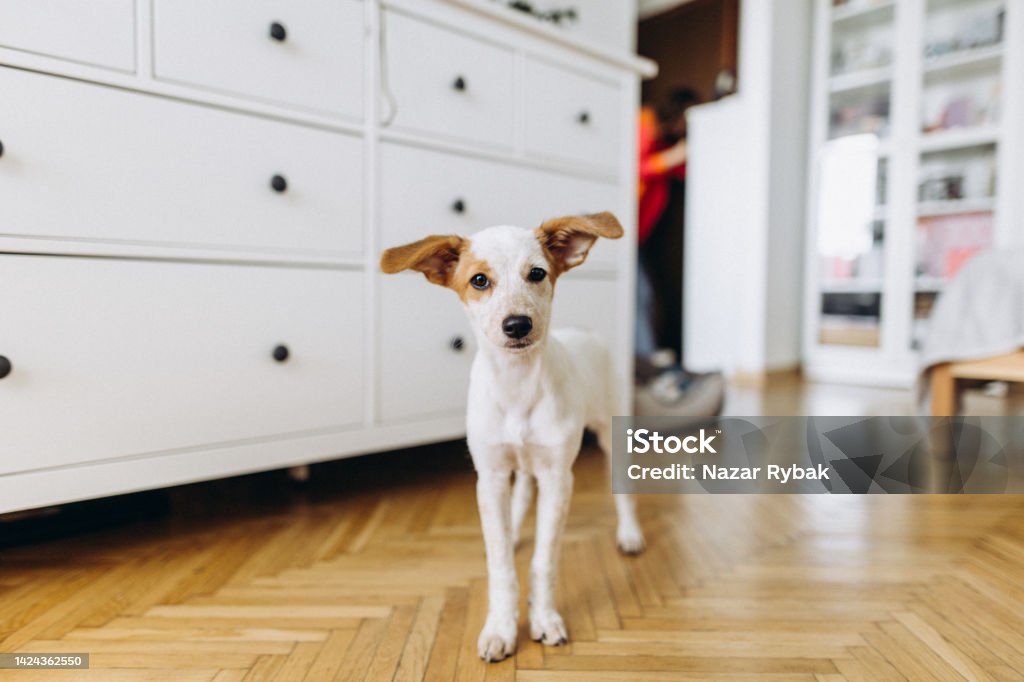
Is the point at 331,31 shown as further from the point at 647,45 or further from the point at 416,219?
the point at 647,45

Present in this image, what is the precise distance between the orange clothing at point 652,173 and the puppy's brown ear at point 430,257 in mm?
3578

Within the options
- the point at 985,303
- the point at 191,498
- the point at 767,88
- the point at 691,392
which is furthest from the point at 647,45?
the point at 191,498

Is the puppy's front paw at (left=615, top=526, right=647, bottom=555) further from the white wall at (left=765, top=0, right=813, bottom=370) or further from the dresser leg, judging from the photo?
the white wall at (left=765, top=0, right=813, bottom=370)

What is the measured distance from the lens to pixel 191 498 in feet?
5.85

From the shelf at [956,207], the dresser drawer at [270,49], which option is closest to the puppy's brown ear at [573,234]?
the dresser drawer at [270,49]

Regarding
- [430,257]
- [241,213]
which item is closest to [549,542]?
[430,257]

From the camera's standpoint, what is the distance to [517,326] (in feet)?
3.03

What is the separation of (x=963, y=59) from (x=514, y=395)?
4.13 metres

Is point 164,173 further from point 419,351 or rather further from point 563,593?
point 563,593

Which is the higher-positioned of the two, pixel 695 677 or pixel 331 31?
pixel 331 31

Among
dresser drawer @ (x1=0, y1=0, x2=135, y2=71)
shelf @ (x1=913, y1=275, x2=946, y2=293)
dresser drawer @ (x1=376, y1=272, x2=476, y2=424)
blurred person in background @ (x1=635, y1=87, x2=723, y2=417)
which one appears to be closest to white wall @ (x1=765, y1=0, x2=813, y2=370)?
blurred person in background @ (x1=635, y1=87, x2=723, y2=417)

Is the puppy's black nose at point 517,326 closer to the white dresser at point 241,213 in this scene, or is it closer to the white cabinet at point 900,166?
the white dresser at point 241,213

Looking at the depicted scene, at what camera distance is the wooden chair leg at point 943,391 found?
1.96 meters

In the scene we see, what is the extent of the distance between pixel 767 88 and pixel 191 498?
3939 millimetres
